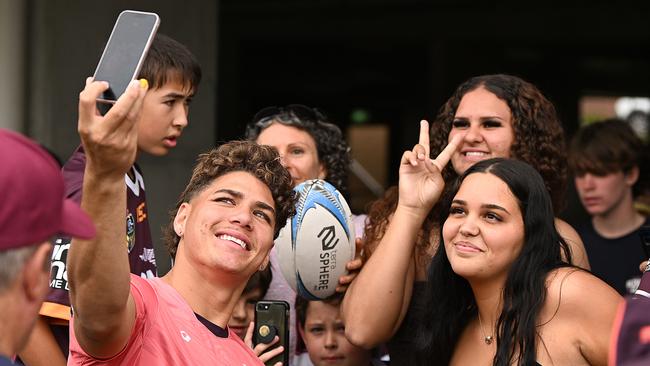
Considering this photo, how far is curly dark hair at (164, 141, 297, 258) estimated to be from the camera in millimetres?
3355

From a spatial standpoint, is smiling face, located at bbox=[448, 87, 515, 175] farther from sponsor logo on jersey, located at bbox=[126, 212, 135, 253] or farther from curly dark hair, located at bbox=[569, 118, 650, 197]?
curly dark hair, located at bbox=[569, 118, 650, 197]

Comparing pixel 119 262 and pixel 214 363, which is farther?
pixel 214 363

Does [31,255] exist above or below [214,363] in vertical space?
above

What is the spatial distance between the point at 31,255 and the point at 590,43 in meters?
13.0

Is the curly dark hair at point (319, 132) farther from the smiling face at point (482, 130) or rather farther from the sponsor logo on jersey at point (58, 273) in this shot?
the sponsor logo on jersey at point (58, 273)

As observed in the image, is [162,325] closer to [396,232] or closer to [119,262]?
[119,262]

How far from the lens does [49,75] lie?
6648mm

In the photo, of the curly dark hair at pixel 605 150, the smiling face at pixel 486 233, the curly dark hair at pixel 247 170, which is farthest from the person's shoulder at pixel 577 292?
the curly dark hair at pixel 605 150

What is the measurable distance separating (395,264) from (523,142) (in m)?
0.74

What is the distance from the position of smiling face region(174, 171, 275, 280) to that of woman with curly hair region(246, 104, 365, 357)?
127 cm

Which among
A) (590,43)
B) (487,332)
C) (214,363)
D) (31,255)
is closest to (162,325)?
(214,363)

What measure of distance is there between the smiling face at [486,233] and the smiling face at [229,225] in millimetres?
632

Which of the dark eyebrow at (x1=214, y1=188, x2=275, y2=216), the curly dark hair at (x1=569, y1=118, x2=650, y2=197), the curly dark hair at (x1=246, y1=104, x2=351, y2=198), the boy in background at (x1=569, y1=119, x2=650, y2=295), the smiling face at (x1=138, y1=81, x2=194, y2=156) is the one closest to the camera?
the dark eyebrow at (x1=214, y1=188, x2=275, y2=216)

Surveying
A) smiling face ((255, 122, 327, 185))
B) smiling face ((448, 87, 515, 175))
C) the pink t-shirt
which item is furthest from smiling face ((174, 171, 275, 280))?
smiling face ((255, 122, 327, 185))
